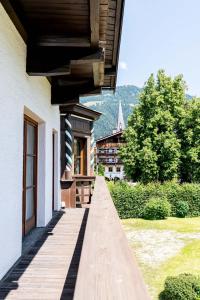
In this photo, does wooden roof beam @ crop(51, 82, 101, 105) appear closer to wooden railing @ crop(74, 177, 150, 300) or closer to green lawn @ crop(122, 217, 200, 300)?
wooden railing @ crop(74, 177, 150, 300)

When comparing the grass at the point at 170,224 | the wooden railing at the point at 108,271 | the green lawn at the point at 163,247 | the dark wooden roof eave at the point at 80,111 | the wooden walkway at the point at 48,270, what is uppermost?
the dark wooden roof eave at the point at 80,111

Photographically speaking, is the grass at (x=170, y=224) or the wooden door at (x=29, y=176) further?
the grass at (x=170, y=224)

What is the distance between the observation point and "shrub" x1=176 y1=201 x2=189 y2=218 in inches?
760

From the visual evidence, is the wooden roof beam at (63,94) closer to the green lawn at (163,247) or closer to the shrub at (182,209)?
the green lawn at (163,247)

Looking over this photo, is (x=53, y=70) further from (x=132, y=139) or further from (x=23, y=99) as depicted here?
(x=132, y=139)

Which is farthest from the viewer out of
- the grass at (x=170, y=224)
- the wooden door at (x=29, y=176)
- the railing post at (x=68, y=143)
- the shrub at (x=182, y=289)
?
the grass at (x=170, y=224)

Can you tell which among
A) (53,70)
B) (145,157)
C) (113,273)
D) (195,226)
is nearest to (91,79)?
(53,70)

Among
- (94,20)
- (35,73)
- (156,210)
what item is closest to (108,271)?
(94,20)

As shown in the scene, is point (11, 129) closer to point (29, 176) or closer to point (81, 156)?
point (29, 176)

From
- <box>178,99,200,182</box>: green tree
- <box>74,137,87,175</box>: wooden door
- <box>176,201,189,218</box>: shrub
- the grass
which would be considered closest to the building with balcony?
<box>74,137,87,175</box>: wooden door

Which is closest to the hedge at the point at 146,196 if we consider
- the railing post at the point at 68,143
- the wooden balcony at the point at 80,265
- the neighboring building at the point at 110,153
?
the railing post at the point at 68,143

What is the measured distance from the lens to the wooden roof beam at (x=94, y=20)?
2735mm

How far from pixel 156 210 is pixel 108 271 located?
1794 centimetres

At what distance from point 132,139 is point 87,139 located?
1519 centimetres
